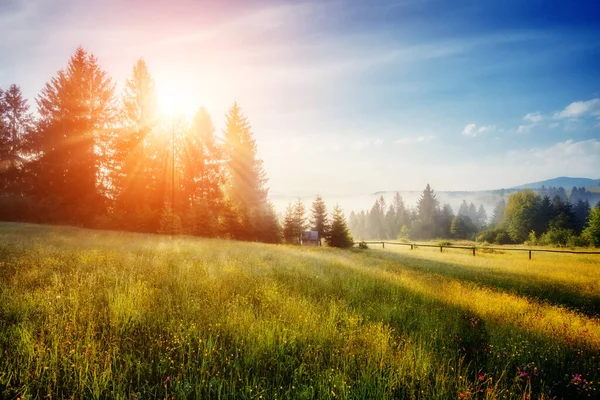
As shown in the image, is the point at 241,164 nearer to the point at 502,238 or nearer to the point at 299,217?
the point at 299,217

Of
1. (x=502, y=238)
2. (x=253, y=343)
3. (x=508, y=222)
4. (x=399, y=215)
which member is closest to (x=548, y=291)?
(x=253, y=343)

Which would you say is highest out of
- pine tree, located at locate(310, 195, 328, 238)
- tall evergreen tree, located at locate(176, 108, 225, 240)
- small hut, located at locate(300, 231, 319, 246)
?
tall evergreen tree, located at locate(176, 108, 225, 240)

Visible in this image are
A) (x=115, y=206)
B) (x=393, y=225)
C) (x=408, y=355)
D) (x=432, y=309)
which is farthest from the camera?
(x=393, y=225)

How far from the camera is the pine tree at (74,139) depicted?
23.4 m

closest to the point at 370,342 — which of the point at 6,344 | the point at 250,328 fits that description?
the point at 250,328

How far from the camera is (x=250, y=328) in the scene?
11.9 ft

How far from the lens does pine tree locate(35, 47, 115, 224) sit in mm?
23391

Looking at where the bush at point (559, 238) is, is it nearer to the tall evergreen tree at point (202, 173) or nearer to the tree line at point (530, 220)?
the tree line at point (530, 220)

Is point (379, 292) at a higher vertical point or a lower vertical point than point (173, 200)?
lower

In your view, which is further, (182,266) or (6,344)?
(182,266)

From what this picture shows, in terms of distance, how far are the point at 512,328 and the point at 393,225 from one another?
108555mm

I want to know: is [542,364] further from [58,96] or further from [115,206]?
[58,96]

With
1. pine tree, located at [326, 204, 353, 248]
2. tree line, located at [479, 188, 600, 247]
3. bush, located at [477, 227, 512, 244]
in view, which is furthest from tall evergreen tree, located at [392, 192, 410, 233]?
pine tree, located at [326, 204, 353, 248]

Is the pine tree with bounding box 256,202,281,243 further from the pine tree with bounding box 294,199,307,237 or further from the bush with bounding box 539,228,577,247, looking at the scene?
the bush with bounding box 539,228,577,247
